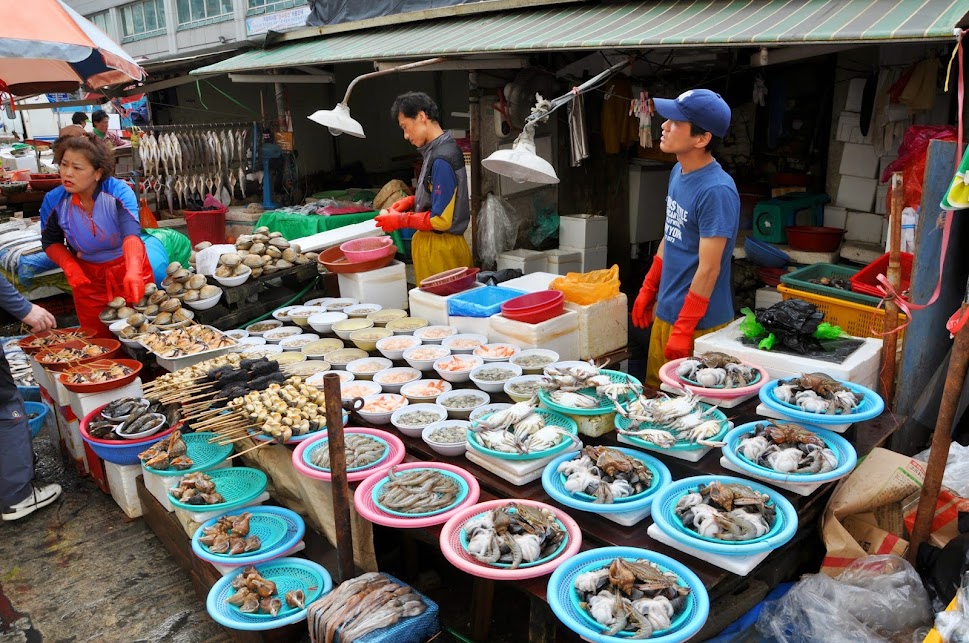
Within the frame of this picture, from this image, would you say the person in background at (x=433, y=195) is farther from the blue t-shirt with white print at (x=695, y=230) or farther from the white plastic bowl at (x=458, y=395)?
the white plastic bowl at (x=458, y=395)

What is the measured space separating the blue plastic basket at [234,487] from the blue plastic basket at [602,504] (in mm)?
1687

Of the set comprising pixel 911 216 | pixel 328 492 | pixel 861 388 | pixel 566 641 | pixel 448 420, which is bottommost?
pixel 566 641

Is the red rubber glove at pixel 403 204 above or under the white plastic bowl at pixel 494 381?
above

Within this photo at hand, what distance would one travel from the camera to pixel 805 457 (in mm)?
2678

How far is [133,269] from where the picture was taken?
17.6 feet

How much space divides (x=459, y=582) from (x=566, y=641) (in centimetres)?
110

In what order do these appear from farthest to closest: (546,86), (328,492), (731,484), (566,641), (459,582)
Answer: (546,86) < (459,582) < (328,492) < (566,641) < (731,484)

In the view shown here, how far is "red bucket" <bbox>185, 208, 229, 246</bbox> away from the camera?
393 inches

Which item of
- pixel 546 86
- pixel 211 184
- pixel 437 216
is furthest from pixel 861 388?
pixel 211 184

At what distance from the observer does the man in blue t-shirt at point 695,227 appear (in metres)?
3.53

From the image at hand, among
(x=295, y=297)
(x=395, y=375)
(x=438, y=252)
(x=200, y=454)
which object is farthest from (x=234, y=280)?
(x=395, y=375)

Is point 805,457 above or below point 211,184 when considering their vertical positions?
below

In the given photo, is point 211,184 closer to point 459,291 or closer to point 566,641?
point 459,291

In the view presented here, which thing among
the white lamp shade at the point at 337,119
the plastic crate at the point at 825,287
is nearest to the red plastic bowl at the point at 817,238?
the plastic crate at the point at 825,287
